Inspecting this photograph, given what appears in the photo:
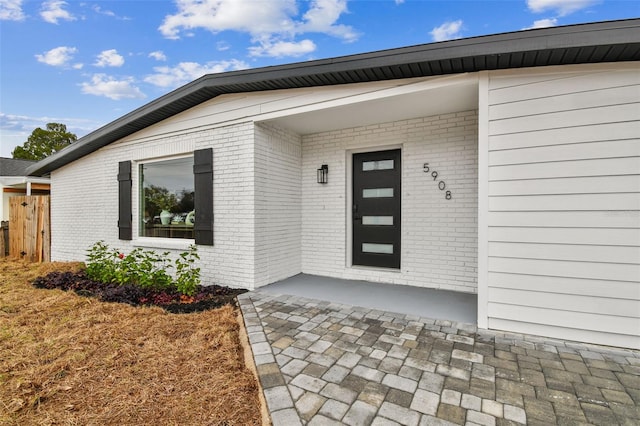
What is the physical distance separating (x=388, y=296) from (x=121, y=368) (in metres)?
2.73

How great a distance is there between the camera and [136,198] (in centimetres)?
514

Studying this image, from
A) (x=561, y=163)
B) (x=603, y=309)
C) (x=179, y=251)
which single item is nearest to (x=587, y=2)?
(x=561, y=163)

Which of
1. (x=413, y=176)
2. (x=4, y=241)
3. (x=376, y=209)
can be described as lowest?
(x=4, y=241)

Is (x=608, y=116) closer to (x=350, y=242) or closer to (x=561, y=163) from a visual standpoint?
(x=561, y=163)

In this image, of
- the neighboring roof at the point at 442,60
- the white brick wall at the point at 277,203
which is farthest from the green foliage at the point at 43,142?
the white brick wall at the point at 277,203

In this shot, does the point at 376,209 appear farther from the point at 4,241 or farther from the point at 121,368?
the point at 4,241

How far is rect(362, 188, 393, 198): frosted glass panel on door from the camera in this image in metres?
4.30

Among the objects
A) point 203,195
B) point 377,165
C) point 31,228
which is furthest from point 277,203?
point 31,228

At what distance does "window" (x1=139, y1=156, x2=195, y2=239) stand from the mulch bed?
1.12m

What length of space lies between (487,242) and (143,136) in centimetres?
548

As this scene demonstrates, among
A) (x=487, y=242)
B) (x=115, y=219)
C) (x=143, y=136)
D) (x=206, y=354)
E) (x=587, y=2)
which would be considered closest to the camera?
(x=206, y=354)

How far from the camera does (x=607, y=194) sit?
7.50ft

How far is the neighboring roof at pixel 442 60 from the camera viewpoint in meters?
2.15

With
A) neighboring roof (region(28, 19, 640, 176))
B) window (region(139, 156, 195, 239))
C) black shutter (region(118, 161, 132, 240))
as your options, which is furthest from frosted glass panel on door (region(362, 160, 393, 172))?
black shutter (region(118, 161, 132, 240))
